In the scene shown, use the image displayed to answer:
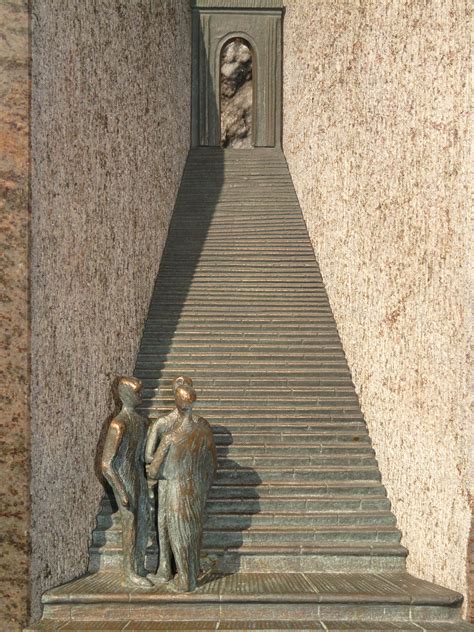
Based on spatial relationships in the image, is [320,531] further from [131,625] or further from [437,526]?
[131,625]

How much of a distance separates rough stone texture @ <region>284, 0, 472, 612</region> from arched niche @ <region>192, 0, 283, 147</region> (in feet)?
19.0

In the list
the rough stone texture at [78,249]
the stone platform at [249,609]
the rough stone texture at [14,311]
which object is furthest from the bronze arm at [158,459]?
the rough stone texture at [14,311]

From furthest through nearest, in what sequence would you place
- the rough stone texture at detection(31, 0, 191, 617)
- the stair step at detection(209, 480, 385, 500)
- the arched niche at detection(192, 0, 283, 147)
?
1. the arched niche at detection(192, 0, 283, 147)
2. the stair step at detection(209, 480, 385, 500)
3. the rough stone texture at detection(31, 0, 191, 617)

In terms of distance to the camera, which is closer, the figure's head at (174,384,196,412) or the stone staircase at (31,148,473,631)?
the stone staircase at (31,148,473,631)

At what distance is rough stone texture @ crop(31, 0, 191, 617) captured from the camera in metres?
4.83

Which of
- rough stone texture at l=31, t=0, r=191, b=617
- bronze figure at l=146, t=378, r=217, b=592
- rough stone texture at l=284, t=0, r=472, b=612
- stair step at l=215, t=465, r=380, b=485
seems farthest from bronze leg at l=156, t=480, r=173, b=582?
rough stone texture at l=284, t=0, r=472, b=612

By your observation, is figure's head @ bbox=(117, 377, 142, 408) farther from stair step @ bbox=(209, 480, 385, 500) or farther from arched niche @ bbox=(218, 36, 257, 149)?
arched niche @ bbox=(218, 36, 257, 149)

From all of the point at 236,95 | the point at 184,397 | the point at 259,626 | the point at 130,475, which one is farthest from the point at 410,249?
the point at 236,95

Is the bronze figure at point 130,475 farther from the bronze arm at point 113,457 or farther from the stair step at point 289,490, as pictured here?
the stair step at point 289,490

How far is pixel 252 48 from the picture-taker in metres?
14.3

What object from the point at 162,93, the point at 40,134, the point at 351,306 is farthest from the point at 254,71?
the point at 40,134

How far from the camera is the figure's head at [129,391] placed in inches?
205

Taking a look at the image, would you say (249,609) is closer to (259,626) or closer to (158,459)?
(259,626)

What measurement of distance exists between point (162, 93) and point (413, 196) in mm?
5308
